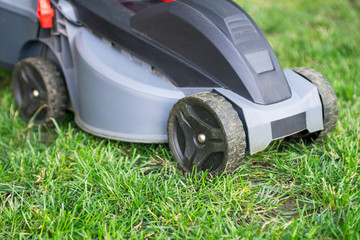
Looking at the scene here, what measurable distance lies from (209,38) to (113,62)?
17.3 inches

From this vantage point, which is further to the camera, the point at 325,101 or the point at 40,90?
the point at 40,90

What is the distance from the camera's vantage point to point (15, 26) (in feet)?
7.09

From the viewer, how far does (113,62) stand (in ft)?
6.03

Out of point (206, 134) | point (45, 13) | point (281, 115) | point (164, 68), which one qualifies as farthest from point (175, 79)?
point (45, 13)

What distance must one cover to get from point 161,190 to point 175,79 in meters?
0.44

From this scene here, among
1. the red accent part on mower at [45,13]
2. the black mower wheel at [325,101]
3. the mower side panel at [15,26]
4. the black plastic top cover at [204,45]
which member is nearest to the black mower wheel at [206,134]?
the black plastic top cover at [204,45]

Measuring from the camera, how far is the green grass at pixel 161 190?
4.54 feet

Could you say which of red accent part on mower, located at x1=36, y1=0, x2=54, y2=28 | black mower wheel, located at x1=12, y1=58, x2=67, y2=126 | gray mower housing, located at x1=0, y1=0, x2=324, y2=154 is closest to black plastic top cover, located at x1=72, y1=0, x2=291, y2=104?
gray mower housing, located at x1=0, y1=0, x2=324, y2=154

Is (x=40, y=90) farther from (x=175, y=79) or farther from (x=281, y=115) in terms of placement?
(x=281, y=115)

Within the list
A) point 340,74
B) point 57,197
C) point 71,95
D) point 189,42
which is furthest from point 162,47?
point 340,74

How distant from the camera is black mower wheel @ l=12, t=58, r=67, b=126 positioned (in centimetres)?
204

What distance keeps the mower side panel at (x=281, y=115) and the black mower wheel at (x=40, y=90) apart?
0.82m

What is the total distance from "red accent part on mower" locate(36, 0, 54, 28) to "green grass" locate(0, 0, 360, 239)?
0.46m

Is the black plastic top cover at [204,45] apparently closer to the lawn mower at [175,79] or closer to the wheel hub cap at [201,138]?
the lawn mower at [175,79]
